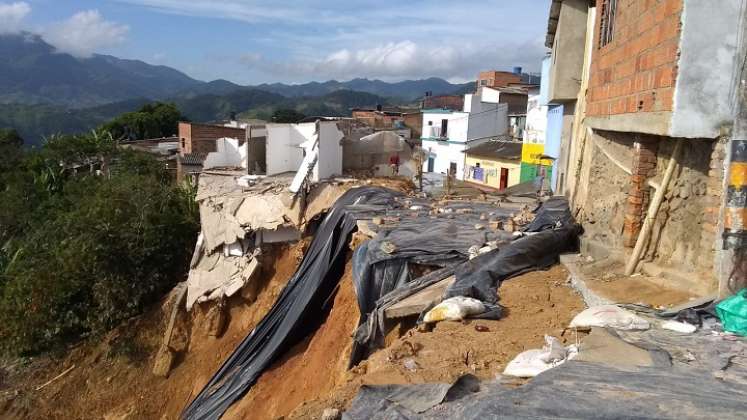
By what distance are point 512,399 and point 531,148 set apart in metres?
21.6

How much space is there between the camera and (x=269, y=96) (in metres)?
159

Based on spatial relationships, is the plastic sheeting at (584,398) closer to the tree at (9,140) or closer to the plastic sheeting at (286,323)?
the plastic sheeting at (286,323)

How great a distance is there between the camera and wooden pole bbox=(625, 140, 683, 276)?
4.79 m

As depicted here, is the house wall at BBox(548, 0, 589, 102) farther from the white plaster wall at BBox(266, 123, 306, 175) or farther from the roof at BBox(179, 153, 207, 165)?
the roof at BBox(179, 153, 207, 165)

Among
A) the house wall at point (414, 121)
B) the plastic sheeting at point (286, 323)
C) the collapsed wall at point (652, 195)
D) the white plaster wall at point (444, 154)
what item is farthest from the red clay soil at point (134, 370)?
the house wall at point (414, 121)

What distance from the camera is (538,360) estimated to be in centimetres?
350

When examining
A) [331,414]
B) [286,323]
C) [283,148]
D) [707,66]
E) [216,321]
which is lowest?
[216,321]

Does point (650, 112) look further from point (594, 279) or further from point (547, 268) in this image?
point (547, 268)

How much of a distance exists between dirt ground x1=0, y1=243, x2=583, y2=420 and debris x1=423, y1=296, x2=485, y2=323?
0.09m

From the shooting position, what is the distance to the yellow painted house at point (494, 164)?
25.4 m

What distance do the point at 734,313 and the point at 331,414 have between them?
2.92 metres

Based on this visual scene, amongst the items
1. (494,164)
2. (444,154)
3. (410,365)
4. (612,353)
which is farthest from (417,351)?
(444,154)

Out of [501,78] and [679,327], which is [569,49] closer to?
[679,327]

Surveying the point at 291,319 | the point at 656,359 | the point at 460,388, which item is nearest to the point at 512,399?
the point at 460,388
